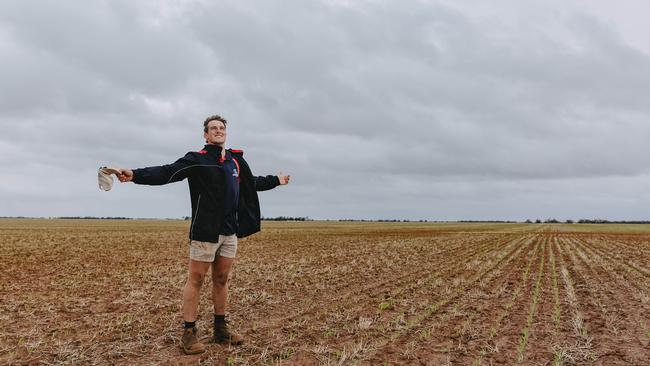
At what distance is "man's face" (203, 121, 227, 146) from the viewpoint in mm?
5199

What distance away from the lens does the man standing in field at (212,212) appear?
4996mm

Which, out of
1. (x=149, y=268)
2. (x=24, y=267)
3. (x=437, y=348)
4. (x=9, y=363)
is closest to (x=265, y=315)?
(x=437, y=348)

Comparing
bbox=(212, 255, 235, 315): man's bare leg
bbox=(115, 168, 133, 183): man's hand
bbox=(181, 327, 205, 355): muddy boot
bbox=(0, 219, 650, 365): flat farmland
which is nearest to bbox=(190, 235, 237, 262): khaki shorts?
bbox=(212, 255, 235, 315): man's bare leg

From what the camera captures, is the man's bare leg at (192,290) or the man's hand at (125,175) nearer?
the man's hand at (125,175)

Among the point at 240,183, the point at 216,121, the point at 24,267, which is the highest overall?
the point at 216,121

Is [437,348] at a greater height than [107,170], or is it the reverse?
[107,170]

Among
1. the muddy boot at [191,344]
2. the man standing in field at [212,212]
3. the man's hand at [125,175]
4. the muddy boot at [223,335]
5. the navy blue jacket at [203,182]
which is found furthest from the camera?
the muddy boot at [223,335]

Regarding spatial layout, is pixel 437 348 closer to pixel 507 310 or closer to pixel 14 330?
pixel 507 310

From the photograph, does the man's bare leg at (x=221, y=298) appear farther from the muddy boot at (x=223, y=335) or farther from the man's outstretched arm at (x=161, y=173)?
the man's outstretched arm at (x=161, y=173)

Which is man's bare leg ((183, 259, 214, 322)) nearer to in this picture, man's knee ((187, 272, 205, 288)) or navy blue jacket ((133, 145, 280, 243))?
man's knee ((187, 272, 205, 288))

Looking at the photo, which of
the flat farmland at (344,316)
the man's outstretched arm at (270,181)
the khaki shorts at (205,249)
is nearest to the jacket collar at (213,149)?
the man's outstretched arm at (270,181)

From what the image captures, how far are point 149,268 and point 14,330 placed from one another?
788cm

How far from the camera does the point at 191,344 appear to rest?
5.19 m

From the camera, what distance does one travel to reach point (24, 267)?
14625 millimetres
